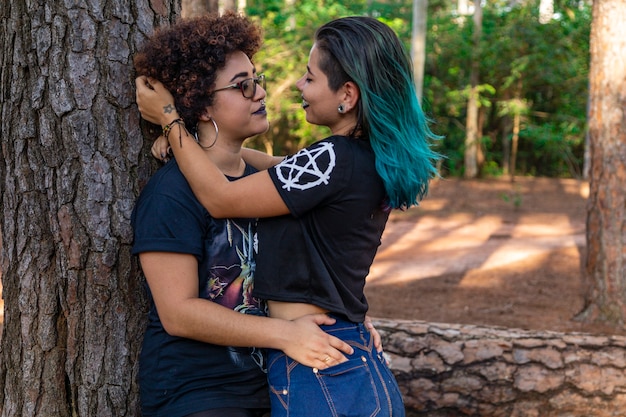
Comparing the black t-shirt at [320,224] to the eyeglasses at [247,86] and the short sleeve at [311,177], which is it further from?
the eyeglasses at [247,86]

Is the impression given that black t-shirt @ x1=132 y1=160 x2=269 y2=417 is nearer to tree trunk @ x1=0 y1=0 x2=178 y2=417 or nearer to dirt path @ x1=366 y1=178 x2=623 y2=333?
tree trunk @ x1=0 y1=0 x2=178 y2=417

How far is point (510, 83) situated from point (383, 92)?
16.5 metres

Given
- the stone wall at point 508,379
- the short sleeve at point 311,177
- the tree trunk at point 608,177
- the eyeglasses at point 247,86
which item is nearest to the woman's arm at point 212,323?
the short sleeve at point 311,177

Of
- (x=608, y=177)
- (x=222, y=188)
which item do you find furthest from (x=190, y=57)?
(x=608, y=177)

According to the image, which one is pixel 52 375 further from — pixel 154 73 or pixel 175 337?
pixel 154 73

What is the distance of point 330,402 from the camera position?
214cm

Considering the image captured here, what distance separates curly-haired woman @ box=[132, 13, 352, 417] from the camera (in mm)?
2139

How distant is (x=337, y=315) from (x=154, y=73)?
939mm

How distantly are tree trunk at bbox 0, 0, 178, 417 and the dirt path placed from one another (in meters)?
4.61

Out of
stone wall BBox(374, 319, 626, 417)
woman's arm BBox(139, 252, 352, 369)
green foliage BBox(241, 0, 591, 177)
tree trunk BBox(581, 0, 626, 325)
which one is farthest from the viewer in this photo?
green foliage BBox(241, 0, 591, 177)

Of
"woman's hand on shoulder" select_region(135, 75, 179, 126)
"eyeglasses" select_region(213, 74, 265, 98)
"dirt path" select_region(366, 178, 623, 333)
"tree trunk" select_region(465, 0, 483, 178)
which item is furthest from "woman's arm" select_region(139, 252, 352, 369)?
"tree trunk" select_region(465, 0, 483, 178)

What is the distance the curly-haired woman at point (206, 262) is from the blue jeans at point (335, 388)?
0.05m

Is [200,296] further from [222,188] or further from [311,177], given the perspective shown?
[311,177]

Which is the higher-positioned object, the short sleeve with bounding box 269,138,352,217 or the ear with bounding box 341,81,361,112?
the ear with bounding box 341,81,361,112
